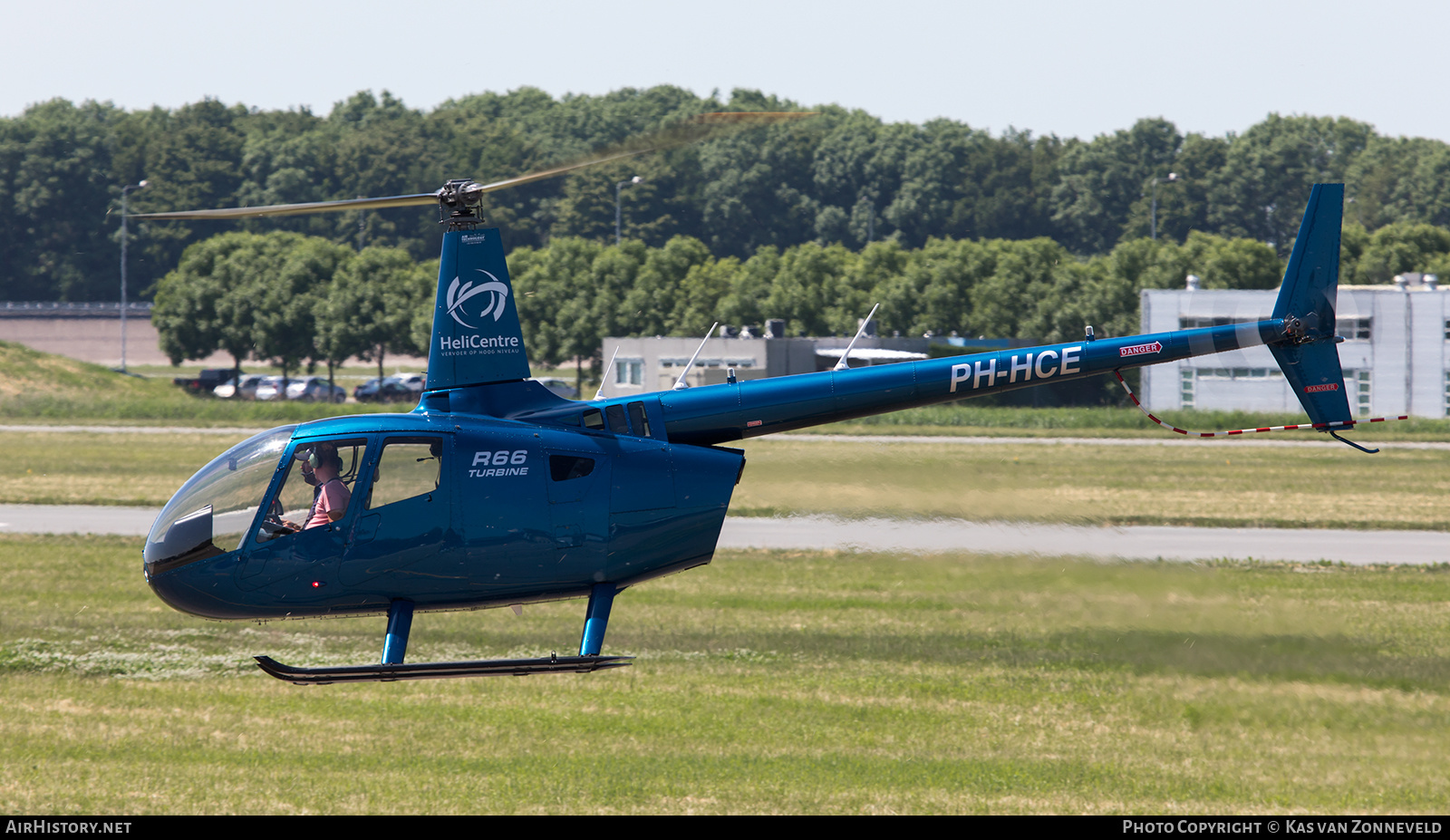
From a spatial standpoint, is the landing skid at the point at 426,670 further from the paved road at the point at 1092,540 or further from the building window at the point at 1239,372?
the building window at the point at 1239,372

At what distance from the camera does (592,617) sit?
11.1 m

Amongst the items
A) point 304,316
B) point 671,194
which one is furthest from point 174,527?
point 671,194

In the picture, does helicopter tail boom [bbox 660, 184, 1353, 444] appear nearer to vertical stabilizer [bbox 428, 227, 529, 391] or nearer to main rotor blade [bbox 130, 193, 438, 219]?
vertical stabilizer [bbox 428, 227, 529, 391]

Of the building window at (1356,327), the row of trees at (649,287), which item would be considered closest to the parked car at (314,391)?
the row of trees at (649,287)

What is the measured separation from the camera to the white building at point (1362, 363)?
5778 centimetres

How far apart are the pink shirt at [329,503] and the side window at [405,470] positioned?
0.27m

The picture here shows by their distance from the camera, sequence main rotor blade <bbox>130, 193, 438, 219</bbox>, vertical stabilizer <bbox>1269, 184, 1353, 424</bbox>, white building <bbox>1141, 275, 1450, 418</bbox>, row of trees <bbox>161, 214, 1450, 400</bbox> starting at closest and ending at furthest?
main rotor blade <bbox>130, 193, 438, 219</bbox>, vertical stabilizer <bbox>1269, 184, 1353, 424</bbox>, white building <bbox>1141, 275, 1450, 418</bbox>, row of trees <bbox>161, 214, 1450, 400</bbox>

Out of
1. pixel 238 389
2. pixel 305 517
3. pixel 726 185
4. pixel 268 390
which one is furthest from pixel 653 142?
pixel 726 185

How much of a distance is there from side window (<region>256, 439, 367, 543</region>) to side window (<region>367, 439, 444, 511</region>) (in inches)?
8.6

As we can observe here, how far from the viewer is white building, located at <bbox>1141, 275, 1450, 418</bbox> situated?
190 ft

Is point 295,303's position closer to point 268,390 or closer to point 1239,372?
point 268,390

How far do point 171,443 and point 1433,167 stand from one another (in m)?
133

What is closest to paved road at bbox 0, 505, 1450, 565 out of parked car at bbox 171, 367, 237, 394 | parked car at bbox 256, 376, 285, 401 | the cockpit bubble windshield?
the cockpit bubble windshield
